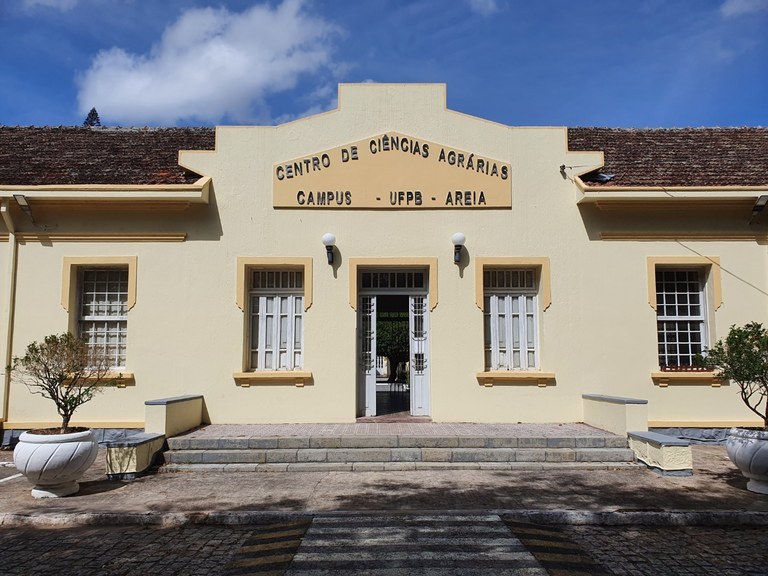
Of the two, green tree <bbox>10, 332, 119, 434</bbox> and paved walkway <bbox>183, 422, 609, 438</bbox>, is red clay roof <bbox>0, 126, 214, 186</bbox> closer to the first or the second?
green tree <bbox>10, 332, 119, 434</bbox>

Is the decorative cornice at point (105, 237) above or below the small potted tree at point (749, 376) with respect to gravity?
above

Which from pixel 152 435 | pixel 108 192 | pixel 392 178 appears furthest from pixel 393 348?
pixel 152 435

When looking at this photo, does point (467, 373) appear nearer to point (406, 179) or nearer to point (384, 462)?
point (384, 462)

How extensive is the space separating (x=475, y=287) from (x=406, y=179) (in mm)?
2258

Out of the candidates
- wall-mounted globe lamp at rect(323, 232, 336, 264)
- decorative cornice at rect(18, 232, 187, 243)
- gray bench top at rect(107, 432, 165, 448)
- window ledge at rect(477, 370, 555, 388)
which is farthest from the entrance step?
decorative cornice at rect(18, 232, 187, 243)

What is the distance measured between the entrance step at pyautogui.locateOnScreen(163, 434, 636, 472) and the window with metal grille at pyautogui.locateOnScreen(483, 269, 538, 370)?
2.08m

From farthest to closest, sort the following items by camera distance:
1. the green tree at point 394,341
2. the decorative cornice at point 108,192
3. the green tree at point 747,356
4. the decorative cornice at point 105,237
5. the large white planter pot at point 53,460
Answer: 1. the green tree at point 394,341
2. the decorative cornice at point 105,237
3. the decorative cornice at point 108,192
4. the green tree at point 747,356
5. the large white planter pot at point 53,460

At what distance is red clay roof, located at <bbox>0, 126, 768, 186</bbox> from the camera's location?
10469mm

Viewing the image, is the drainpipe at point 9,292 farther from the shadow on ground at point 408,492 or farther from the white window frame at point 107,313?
the shadow on ground at point 408,492

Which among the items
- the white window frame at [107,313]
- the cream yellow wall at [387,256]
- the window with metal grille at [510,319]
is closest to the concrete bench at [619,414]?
the cream yellow wall at [387,256]

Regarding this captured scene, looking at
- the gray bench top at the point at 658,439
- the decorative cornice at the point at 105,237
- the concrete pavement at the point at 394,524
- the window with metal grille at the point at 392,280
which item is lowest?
the concrete pavement at the point at 394,524

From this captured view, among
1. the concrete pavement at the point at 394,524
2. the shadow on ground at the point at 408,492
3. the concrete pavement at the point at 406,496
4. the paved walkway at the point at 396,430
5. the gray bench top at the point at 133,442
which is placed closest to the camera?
the concrete pavement at the point at 394,524

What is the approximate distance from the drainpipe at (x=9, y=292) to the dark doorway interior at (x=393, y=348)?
6294 millimetres

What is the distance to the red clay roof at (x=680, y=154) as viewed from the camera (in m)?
10.5
